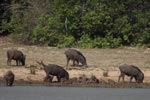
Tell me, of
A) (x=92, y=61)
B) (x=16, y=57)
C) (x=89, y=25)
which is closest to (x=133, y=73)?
(x=92, y=61)

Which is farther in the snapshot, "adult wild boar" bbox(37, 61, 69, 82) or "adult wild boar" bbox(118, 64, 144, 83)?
"adult wild boar" bbox(118, 64, 144, 83)

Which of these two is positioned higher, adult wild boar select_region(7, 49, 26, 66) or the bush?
adult wild boar select_region(7, 49, 26, 66)

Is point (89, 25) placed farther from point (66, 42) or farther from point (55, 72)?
point (55, 72)

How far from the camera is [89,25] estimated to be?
41.8 metres

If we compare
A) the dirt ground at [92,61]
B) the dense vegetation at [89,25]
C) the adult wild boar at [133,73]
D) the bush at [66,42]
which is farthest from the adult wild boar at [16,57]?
the dense vegetation at [89,25]

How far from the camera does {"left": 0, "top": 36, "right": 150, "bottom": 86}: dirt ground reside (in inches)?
1113

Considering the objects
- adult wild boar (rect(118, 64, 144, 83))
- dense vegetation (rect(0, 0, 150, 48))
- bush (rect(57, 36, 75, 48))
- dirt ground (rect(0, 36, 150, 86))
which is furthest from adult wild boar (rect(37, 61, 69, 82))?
dense vegetation (rect(0, 0, 150, 48))

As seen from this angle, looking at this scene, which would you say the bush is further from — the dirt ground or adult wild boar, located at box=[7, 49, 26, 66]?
adult wild boar, located at box=[7, 49, 26, 66]

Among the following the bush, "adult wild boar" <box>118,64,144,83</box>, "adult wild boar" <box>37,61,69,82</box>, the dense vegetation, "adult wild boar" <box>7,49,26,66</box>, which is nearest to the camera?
"adult wild boar" <box>37,61,69,82</box>

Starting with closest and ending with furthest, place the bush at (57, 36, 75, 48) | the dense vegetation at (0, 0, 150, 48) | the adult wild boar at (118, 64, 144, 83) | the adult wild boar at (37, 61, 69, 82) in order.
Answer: the adult wild boar at (37, 61, 69, 82) < the adult wild boar at (118, 64, 144, 83) < the bush at (57, 36, 75, 48) < the dense vegetation at (0, 0, 150, 48)

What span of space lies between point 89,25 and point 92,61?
9.67 metres

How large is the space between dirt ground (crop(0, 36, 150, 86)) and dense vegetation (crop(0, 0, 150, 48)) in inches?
69.4

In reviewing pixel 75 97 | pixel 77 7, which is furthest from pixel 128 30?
pixel 75 97

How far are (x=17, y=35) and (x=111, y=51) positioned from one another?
27.5 ft
